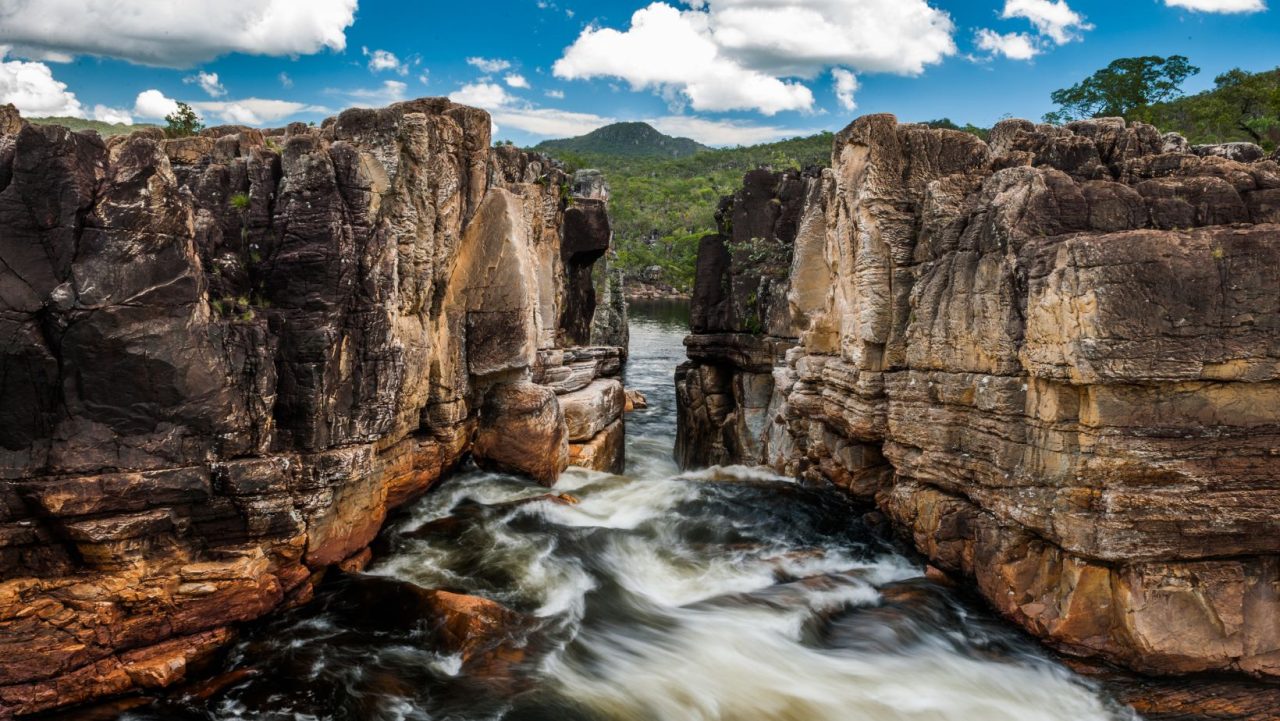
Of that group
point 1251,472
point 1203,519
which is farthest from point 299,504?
point 1251,472

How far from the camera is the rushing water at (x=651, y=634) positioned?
7871 millimetres

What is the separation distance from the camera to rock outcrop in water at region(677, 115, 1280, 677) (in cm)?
772

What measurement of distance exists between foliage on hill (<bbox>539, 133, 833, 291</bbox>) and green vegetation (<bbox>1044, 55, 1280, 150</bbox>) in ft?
80.8

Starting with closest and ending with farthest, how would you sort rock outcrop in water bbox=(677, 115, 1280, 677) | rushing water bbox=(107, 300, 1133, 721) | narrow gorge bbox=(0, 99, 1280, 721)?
narrow gorge bbox=(0, 99, 1280, 721)
rock outcrop in water bbox=(677, 115, 1280, 677)
rushing water bbox=(107, 300, 1133, 721)

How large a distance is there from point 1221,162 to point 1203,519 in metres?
4.91

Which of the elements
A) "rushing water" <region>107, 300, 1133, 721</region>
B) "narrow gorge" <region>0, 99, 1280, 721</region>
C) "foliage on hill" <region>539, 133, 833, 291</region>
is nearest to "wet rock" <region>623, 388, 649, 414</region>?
"rushing water" <region>107, 300, 1133, 721</region>

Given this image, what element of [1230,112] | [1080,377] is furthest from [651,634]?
[1230,112]

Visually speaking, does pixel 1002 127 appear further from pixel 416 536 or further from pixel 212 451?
pixel 212 451

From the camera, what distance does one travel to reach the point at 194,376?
26.0 ft

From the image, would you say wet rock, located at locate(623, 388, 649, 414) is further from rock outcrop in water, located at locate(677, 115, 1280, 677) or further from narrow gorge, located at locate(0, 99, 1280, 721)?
rock outcrop in water, located at locate(677, 115, 1280, 677)

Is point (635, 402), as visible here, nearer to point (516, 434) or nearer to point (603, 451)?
point (603, 451)

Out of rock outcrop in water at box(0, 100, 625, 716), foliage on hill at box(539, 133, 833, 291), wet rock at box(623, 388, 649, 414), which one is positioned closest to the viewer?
rock outcrop in water at box(0, 100, 625, 716)

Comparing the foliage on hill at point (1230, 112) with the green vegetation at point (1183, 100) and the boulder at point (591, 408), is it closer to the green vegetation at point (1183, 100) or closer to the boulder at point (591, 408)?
the green vegetation at point (1183, 100)

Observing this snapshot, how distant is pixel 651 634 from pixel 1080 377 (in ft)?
19.6
